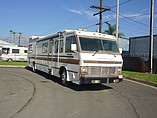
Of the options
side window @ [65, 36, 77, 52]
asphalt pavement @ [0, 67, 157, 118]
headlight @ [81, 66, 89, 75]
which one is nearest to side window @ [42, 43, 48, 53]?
side window @ [65, 36, 77, 52]

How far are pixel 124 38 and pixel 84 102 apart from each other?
3990 centimetres

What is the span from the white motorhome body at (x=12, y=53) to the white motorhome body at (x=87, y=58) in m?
26.6

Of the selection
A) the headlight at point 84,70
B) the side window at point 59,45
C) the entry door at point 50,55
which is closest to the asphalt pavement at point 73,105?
the headlight at point 84,70

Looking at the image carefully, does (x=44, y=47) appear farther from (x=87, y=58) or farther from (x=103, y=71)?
(x=103, y=71)

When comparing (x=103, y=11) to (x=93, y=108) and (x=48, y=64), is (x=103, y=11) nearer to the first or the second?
(x=48, y=64)

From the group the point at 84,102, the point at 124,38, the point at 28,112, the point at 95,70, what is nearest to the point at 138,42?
the point at 124,38

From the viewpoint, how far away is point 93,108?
26.5 ft

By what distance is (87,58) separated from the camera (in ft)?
36.7

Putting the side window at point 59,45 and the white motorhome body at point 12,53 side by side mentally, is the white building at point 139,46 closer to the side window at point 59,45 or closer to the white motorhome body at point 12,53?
the white motorhome body at point 12,53

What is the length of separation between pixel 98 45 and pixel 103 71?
135 cm

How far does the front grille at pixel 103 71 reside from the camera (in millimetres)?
11352

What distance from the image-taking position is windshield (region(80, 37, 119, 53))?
11.7 meters

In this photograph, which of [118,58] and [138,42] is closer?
[118,58]

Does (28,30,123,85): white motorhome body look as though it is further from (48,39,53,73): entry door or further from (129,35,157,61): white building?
(129,35,157,61): white building
